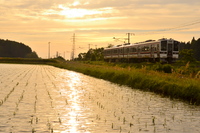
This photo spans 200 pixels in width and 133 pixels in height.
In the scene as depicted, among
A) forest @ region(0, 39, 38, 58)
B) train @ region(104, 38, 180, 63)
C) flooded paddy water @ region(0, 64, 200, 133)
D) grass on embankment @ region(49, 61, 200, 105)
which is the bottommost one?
flooded paddy water @ region(0, 64, 200, 133)

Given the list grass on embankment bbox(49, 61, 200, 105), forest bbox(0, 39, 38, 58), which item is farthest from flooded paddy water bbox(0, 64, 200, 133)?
forest bbox(0, 39, 38, 58)

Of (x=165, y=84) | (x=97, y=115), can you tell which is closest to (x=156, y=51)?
(x=165, y=84)

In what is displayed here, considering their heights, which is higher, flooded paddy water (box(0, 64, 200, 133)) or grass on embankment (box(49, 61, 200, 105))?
grass on embankment (box(49, 61, 200, 105))

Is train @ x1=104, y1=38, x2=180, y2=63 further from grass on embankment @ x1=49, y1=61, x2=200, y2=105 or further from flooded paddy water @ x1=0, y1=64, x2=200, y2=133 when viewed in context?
flooded paddy water @ x1=0, y1=64, x2=200, y2=133

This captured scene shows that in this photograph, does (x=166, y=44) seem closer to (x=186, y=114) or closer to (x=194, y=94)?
(x=194, y=94)

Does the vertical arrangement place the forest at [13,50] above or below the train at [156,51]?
above

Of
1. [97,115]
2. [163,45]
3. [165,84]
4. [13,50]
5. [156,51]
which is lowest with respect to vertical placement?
[97,115]

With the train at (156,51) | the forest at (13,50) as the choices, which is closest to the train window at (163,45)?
the train at (156,51)

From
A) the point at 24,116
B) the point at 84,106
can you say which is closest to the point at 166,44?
the point at 84,106

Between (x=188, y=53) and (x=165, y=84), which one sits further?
(x=188, y=53)

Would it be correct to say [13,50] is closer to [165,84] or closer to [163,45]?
[163,45]

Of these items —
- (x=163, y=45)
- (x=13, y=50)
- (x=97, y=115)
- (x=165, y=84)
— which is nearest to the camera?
(x=97, y=115)

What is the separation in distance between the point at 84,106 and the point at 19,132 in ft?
14.3

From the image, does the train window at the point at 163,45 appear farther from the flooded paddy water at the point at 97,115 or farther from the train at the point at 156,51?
the flooded paddy water at the point at 97,115
